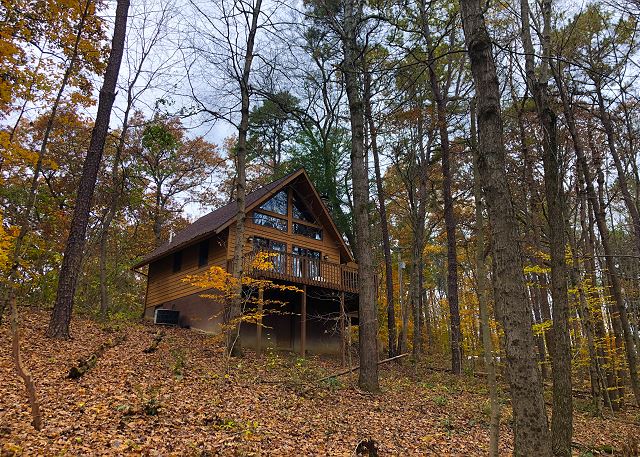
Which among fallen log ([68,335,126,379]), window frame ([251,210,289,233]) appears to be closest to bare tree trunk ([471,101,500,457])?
fallen log ([68,335,126,379])

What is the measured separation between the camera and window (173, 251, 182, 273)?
60.1ft

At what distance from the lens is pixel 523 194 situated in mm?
13906

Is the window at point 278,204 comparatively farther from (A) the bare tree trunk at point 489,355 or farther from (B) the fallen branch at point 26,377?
(B) the fallen branch at point 26,377

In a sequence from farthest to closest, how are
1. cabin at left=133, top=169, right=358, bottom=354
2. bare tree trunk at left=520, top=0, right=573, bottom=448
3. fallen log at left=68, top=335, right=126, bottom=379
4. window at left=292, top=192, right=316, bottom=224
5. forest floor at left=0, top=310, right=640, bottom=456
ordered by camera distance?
window at left=292, top=192, right=316, bottom=224, cabin at left=133, top=169, right=358, bottom=354, fallen log at left=68, top=335, right=126, bottom=379, bare tree trunk at left=520, top=0, right=573, bottom=448, forest floor at left=0, top=310, right=640, bottom=456

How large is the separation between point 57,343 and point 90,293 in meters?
14.3

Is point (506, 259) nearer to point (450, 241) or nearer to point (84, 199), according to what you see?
point (84, 199)

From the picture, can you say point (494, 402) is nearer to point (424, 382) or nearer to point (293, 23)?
point (424, 382)

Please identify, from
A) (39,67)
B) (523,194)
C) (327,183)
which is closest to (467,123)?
(523,194)

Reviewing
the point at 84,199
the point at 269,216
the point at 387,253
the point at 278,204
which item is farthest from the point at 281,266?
the point at 84,199

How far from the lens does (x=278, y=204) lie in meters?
18.0

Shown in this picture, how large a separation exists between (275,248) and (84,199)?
845cm

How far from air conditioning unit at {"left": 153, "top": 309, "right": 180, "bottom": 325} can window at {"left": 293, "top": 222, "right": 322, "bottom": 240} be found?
20.5 feet

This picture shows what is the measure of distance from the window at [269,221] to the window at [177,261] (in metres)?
4.25

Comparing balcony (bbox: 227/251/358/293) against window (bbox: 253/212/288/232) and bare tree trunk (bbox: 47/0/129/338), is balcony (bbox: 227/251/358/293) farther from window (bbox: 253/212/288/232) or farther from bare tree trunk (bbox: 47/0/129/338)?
bare tree trunk (bbox: 47/0/129/338)
